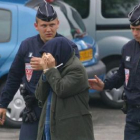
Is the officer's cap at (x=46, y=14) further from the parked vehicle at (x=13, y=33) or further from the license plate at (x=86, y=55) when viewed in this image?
the license plate at (x=86, y=55)

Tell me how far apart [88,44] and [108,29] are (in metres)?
1.62

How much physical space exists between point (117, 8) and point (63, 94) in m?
5.89

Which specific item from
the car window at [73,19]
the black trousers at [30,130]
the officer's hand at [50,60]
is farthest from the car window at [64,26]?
the officer's hand at [50,60]

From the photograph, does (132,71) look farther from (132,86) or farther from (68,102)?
(68,102)

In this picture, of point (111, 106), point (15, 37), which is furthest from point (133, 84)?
point (111, 106)

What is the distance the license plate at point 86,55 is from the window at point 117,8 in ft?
6.04

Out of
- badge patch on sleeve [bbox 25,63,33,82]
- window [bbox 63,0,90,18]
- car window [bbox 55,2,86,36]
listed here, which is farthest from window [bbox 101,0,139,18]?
badge patch on sleeve [bbox 25,63,33,82]

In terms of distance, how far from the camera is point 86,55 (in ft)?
26.6

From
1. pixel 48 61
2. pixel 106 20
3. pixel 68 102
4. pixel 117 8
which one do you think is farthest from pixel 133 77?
pixel 117 8

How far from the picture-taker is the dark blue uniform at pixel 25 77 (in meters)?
4.71

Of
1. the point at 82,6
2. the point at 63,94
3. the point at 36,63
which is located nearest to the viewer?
the point at 63,94

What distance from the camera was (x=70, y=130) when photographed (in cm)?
424

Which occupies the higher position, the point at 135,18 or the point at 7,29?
the point at 135,18

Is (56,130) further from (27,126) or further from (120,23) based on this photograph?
(120,23)
